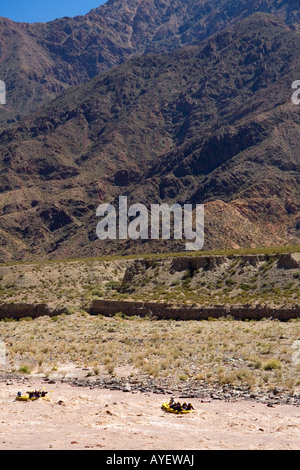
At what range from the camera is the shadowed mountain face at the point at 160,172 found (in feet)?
362

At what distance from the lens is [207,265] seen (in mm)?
54344

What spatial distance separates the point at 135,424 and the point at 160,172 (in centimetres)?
13740

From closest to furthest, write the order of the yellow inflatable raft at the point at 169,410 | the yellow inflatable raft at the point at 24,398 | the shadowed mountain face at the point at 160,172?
the yellow inflatable raft at the point at 169,410, the yellow inflatable raft at the point at 24,398, the shadowed mountain face at the point at 160,172

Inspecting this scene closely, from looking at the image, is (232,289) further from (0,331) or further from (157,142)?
(157,142)

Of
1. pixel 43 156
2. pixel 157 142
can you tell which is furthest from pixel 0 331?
pixel 157 142

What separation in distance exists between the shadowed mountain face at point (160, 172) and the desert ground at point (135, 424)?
236ft

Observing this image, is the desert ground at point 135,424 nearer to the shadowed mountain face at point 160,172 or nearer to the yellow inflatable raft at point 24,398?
the yellow inflatable raft at point 24,398

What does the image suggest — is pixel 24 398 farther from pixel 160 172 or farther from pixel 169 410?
pixel 160 172

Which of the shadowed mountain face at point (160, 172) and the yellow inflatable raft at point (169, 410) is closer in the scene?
the yellow inflatable raft at point (169, 410)

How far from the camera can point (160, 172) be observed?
15362 centimetres

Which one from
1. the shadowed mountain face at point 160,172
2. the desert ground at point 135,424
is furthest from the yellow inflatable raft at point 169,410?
the shadowed mountain face at point 160,172

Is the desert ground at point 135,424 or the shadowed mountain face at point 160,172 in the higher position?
the shadowed mountain face at point 160,172

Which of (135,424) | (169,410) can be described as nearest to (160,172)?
(169,410)

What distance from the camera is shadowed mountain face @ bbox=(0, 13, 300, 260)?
110312mm
